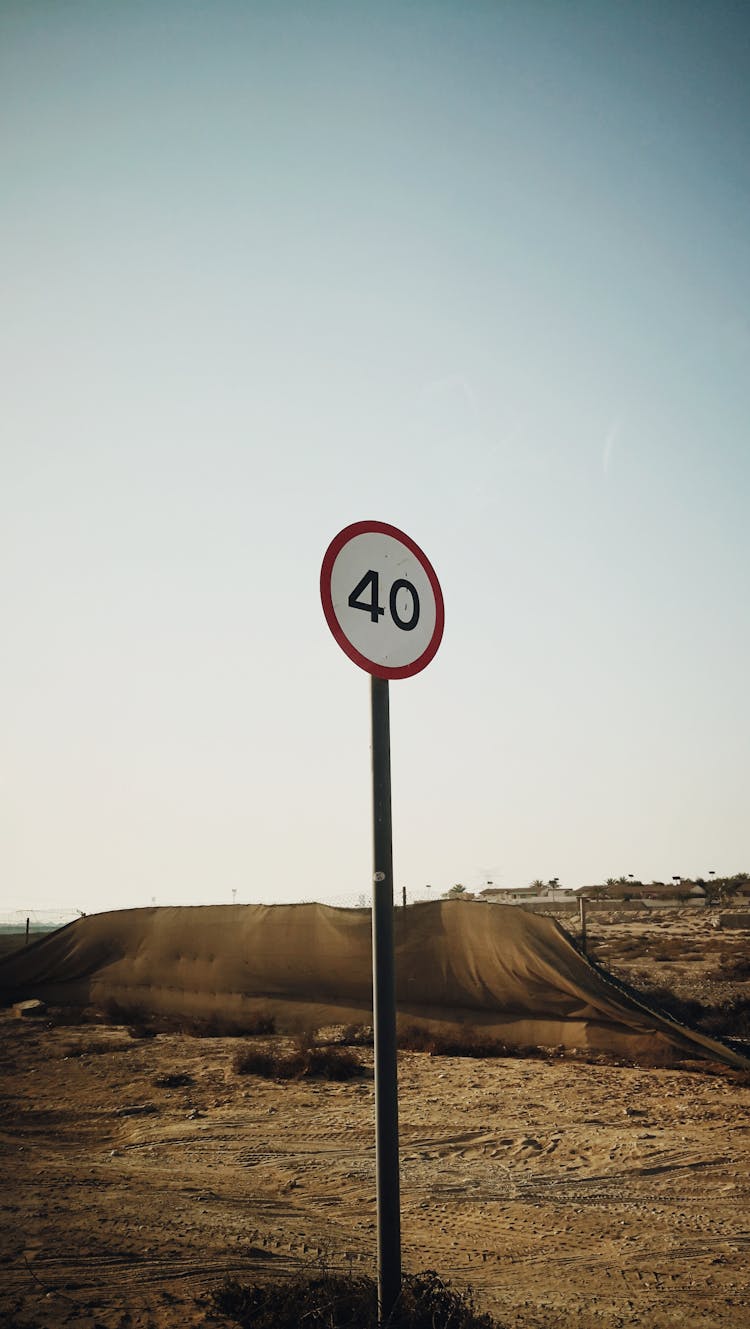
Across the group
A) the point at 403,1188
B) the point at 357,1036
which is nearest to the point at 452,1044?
the point at 357,1036

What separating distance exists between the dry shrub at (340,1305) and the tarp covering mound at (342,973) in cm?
755

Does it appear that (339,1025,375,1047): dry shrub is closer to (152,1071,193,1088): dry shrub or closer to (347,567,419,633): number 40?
(152,1071,193,1088): dry shrub

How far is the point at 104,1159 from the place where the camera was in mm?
6000

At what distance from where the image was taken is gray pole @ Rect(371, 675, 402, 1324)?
284 cm

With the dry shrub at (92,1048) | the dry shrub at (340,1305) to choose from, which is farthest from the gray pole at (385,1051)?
the dry shrub at (92,1048)

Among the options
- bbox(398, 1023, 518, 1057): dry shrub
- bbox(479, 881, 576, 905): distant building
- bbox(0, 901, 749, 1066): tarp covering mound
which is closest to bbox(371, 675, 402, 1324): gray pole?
bbox(0, 901, 749, 1066): tarp covering mound

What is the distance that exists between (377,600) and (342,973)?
1148 centimetres

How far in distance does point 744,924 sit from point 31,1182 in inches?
1523

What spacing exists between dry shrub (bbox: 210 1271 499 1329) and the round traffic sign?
249 cm

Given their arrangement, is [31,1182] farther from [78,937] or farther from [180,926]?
[78,937]

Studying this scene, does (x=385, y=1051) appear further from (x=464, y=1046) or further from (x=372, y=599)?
(x=464, y=1046)

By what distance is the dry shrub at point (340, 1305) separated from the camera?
296cm

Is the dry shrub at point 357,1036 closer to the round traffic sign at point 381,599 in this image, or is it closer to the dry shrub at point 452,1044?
the dry shrub at point 452,1044

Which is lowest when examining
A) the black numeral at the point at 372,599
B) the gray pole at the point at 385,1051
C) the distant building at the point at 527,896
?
the distant building at the point at 527,896
